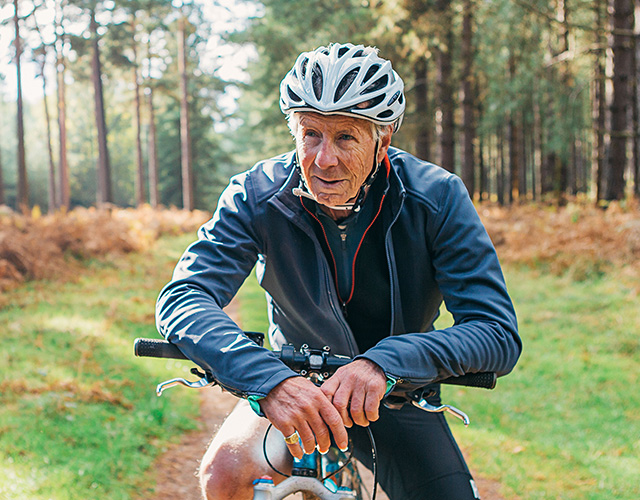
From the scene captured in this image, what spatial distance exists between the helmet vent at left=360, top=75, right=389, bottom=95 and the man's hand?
3.59ft

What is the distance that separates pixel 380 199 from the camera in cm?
252

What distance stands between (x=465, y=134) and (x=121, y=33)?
17.4 meters

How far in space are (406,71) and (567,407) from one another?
16.4 metres

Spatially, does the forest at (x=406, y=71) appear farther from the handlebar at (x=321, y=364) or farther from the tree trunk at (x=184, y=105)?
the handlebar at (x=321, y=364)

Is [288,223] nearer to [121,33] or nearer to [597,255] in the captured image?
[597,255]

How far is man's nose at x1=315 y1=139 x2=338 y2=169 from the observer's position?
233 cm

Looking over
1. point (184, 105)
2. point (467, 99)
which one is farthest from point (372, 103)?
point (184, 105)

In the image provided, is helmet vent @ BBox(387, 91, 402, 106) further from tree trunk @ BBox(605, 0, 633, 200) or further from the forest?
tree trunk @ BBox(605, 0, 633, 200)

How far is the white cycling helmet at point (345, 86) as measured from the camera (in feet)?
7.54

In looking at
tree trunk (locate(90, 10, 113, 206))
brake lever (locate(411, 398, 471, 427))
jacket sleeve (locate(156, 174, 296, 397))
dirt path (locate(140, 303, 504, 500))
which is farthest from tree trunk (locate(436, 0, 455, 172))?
tree trunk (locate(90, 10, 113, 206))

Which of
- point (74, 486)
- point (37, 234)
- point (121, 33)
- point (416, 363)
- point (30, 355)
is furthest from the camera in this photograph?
point (121, 33)

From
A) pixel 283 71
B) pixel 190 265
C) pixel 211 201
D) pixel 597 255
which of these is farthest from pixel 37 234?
pixel 211 201

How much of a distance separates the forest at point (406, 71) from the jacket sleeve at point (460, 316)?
4262 mm

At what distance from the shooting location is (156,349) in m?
2.01
